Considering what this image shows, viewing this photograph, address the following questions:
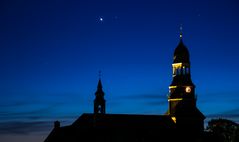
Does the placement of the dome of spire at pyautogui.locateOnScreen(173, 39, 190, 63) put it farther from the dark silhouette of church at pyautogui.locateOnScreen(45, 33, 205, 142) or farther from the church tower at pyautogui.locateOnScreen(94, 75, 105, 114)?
the church tower at pyautogui.locateOnScreen(94, 75, 105, 114)

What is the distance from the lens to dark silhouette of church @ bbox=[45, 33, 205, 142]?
2904 inches

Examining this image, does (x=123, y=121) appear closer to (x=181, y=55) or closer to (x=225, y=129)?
(x=181, y=55)

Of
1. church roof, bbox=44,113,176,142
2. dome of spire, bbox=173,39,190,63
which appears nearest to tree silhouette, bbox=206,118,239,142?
church roof, bbox=44,113,176,142

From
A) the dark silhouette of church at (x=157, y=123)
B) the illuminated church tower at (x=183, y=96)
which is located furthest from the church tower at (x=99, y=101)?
the illuminated church tower at (x=183, y=96)

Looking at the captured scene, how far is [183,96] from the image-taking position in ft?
251

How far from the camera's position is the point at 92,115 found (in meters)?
75.1

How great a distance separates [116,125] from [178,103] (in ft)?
29.9

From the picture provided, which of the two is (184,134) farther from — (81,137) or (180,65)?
(81,137)

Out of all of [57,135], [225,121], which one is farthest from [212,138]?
[57,135]

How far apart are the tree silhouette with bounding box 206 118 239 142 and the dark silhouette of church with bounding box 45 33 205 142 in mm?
2190

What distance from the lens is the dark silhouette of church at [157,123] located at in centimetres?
7375

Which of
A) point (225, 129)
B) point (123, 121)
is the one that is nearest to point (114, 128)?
point (123, 121)

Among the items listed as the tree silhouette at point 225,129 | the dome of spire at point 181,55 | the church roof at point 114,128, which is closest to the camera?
the tree silhouette at point 225,129

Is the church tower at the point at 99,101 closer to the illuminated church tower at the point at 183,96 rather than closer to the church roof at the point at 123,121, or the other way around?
the church roof at the point at 123,121
